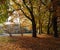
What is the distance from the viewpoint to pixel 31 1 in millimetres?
17859

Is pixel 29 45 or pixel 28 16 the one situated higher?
pixel 28 16

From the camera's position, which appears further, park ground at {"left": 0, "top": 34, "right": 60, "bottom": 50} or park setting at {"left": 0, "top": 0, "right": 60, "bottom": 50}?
park setting at {"left": 0, "top": 0, "right": 60, "bottom": 50}

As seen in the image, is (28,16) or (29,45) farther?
(28,16)

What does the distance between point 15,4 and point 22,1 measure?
2.86ft

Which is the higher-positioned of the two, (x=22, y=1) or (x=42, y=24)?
(x=22, y=1)

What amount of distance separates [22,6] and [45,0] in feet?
8.47

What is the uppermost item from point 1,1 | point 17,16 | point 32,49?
point 1,1

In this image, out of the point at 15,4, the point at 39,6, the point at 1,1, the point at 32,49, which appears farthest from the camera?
the point at 39,6

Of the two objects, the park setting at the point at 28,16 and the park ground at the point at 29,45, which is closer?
the park ground at the point at 29,45

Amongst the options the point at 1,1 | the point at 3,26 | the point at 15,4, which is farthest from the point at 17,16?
the point at 1,1

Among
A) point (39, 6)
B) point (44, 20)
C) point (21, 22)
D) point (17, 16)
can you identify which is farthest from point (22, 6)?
point (44, 20)

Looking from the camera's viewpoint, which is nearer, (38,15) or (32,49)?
(32,49)

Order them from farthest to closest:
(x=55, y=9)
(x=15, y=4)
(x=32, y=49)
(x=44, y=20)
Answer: (x=44, y=20)
(x=15, y=4)
(x=55, y=9)
(x=32, y=49)

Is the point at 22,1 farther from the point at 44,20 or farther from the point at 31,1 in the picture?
the point at 44,20
